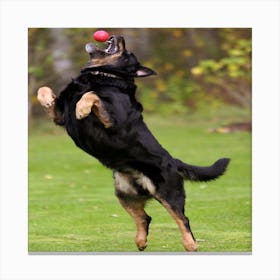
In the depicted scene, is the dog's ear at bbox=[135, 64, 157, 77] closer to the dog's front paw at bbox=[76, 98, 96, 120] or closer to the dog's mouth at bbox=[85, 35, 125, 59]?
the dog's mouth at bbox=[85, 35, 125, 59]

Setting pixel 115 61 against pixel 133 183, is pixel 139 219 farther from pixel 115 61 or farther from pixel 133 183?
pixel 115 61

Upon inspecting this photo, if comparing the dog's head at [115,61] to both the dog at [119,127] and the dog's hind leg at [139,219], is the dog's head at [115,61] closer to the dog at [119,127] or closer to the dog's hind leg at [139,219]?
the dog at [119,127]

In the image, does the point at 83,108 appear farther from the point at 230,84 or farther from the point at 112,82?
the point at 230,84

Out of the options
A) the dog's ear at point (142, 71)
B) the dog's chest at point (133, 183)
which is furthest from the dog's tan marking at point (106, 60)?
the dog's chest at point (133, 183)

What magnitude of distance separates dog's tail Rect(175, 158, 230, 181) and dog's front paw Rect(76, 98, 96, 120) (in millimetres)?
926

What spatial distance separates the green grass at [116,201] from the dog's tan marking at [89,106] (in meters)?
1.33

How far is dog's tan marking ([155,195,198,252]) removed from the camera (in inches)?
207

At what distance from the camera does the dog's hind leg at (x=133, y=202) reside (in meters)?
5.38

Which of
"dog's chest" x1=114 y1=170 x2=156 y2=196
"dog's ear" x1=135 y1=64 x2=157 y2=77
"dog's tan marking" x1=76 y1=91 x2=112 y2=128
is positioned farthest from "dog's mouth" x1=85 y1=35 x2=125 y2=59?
"dog's chest" x1=114 y1=170 x2=156 y2=196

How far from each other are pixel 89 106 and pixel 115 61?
0.48 m

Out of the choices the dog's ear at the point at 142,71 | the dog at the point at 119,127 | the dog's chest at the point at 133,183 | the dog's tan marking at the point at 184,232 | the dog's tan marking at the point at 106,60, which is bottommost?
the dog's tan marking at the point at 184,232

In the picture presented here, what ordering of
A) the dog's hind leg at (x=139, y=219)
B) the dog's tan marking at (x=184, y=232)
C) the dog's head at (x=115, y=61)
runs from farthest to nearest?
1. the dog's hind leg at (x=139, y=219)
2. the dog's tan marking at (x=184, y=232)
3. the dog's head at (x=115, y=61)
